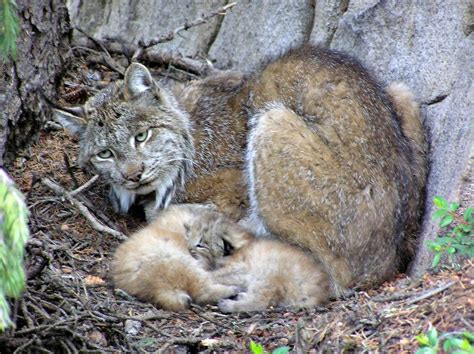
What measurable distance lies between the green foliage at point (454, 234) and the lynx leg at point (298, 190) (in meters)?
0.88

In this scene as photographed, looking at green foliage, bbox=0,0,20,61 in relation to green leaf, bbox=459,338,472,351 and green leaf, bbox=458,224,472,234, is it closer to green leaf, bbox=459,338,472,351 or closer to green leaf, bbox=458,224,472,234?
green leaf, bbox=459,338,472,351

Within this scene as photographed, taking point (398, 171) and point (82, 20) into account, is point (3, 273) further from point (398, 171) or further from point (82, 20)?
point (82, 20)

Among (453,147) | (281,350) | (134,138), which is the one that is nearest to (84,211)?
(134,138)

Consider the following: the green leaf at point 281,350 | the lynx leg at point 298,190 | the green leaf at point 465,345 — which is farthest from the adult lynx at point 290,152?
the green leaf at point 465,345

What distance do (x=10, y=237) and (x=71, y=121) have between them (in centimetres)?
340

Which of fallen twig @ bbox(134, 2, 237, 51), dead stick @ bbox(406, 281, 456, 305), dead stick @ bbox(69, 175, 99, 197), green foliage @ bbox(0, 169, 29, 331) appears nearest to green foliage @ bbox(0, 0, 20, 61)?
green foliage @ bbox(0, 169, 29, 331)

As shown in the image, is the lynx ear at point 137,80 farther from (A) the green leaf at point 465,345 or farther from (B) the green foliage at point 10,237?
(A) the green leaf at point 465,345

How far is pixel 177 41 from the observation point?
8.03 m

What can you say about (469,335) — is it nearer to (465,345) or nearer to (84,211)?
(465,345)

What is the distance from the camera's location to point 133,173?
6.19 meters

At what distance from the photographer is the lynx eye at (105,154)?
6.27 meters

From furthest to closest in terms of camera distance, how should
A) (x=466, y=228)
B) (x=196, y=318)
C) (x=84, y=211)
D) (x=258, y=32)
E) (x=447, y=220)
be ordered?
(x=258, y=32)
(x=84, y=211)
(x=196, y=318)
(x=466, y=228)
(x=447, y=220)

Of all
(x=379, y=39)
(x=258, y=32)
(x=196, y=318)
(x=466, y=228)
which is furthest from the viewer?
(x=258, y=32)

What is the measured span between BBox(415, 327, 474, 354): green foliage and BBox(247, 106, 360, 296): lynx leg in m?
1.52
